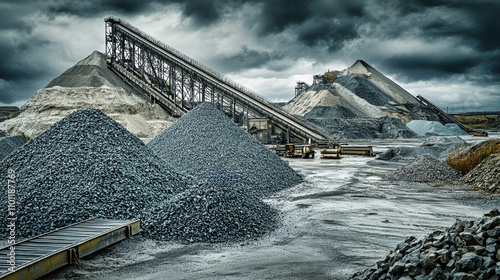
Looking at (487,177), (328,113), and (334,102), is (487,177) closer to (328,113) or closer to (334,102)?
(328,113)

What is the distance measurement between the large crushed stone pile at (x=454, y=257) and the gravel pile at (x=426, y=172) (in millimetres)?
9546

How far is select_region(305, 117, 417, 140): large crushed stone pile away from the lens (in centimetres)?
4341

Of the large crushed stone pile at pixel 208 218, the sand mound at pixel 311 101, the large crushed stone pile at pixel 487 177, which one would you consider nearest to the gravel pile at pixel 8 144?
the large crushed stone pile at pixel 208 218

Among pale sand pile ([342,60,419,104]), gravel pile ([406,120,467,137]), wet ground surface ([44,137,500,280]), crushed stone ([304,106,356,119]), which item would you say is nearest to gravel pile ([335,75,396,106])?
pale sand pile ([342,60,419,104])

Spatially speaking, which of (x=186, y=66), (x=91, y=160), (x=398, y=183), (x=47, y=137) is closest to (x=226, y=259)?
(x=91, y=160)

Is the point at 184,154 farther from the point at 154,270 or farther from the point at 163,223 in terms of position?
the point at 154,270

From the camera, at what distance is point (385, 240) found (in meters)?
6.34

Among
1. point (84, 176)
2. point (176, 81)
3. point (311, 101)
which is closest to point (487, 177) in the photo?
point (84, 176)

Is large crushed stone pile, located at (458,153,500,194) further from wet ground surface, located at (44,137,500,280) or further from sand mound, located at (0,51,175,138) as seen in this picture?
sand mound, located at (0,51,175,138)

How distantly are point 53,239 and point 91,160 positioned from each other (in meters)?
2.62

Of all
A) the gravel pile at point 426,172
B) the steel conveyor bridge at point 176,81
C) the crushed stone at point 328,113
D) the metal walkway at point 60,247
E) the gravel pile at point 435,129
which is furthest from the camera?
the crushed stone at point 328,113

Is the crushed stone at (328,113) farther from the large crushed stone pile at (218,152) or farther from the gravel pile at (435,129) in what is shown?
the large crushed stone pile at (218,152)

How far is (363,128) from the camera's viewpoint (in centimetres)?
Result: 4581

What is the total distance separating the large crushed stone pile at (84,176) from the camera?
6.93 metres
